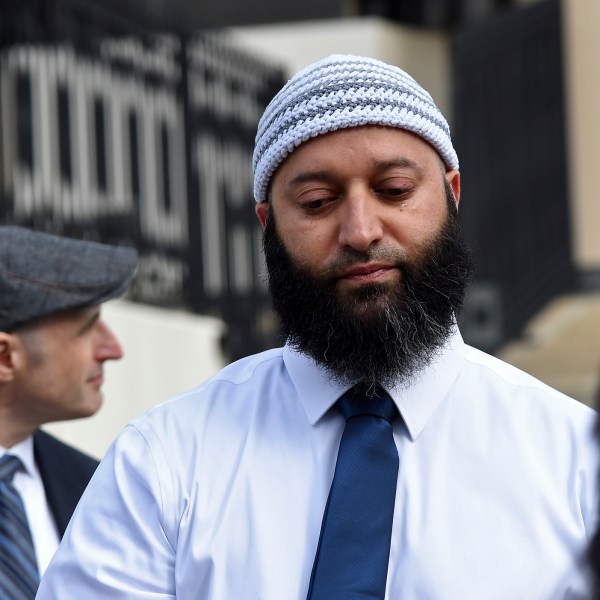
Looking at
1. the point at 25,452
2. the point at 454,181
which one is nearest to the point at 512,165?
the point at 25,452

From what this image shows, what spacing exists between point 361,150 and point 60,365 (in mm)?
1888

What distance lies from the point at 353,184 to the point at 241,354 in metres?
6.84

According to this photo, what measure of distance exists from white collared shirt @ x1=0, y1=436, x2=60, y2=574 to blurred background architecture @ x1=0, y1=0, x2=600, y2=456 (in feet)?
5.93

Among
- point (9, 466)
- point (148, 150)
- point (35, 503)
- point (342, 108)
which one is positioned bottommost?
point (35, 503)

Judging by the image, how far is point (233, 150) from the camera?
10.0 meters

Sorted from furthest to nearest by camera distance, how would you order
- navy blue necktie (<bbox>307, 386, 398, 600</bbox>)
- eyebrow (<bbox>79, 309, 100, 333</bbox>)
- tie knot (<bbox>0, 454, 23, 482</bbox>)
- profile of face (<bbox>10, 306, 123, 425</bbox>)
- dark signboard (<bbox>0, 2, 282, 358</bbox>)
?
dark signboard (<bbox>0, 2, 282, 358</bbox>) < eyebrow (<bbox>79, 309, 100, 333</bbox>) < profile of face (<bbox>10, 306, 123, 425</bbox>) < tie knot (<bbox>0, 454, 23, 482</bbox>) < navy blue necktie (<bbox>307, 386, 398, 600</bbox>)

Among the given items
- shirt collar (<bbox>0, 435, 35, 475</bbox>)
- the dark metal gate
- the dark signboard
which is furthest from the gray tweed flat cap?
the dark metal gate

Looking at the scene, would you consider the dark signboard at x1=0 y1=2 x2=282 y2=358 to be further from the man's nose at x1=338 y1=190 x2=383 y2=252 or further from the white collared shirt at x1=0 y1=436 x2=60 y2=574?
the man's nose at x1=338 y1=190 x2=383 y2=252

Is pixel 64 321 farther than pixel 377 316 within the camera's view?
Yes

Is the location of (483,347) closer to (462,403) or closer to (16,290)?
(16,290)

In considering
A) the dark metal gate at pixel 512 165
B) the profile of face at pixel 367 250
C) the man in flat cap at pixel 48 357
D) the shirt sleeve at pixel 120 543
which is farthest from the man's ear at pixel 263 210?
the dark metal gate at pixel 512 165

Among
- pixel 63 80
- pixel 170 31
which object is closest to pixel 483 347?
pixel 170 31

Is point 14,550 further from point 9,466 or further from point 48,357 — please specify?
point 48,357

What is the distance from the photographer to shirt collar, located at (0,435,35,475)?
4273 millimetres
